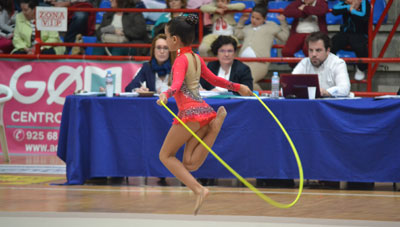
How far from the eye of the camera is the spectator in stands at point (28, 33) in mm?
10352

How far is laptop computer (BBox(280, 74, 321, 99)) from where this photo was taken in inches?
271

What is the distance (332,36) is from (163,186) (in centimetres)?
370

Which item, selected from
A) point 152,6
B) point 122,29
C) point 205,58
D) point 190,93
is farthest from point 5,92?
point 190,93

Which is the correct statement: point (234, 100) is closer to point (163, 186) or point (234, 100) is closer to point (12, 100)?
point (163, 186)

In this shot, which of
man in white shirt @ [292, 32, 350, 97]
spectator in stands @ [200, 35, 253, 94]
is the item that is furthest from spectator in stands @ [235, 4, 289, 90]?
man in white shirt @ [292, 32, 350, 97]

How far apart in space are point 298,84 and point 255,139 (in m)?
0.71

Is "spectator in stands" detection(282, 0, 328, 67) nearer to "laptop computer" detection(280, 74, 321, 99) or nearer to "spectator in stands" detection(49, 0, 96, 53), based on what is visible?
"laptop computer" detection(280, 74, 321, 99)

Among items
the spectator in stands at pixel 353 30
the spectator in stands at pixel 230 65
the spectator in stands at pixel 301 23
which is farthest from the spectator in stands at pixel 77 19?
the spectator in stands at pixel 353 30

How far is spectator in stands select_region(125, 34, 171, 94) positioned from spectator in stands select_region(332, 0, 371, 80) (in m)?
2.56

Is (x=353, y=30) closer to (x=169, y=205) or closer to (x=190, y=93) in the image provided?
(x=169, y=205)

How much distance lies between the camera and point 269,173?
6.97 metres

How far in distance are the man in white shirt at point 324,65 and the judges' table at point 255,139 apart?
24.3 inches

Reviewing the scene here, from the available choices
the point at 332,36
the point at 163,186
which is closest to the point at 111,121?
the point at 163,186

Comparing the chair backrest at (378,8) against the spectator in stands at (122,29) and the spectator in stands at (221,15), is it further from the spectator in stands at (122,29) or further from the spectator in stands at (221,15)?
the spectator in stands at (122,29)
